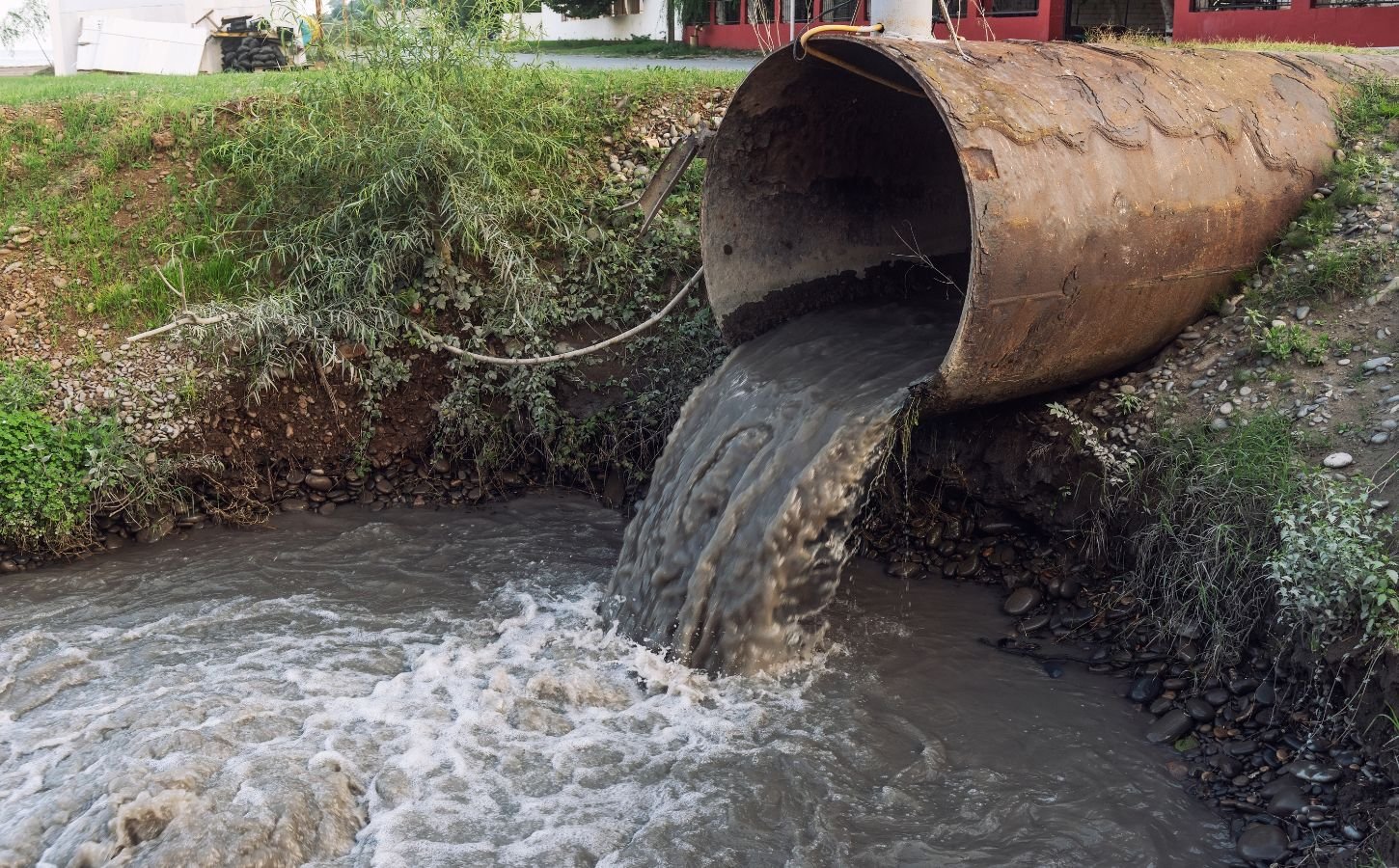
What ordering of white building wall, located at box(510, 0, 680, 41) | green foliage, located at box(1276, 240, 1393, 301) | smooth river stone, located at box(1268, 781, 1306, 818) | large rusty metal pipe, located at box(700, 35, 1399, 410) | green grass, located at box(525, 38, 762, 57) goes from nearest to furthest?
smooth river stone, located at box(1268, 781, 1306, 818) < large rusty metal pipe, located at box(700, 35, 1399, 410) < green foliage, located at box(1276, 240, 1393, 301) < green grass, located at box(525, 38, 762, 57) < white building wall, located at box(510, 0, 680, 41)

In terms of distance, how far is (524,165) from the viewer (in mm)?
6977

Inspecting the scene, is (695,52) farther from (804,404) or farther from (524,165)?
(804,404)

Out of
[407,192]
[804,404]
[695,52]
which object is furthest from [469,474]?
[695,52]

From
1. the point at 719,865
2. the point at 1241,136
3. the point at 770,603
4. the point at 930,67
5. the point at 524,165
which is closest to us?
the point at 719,865

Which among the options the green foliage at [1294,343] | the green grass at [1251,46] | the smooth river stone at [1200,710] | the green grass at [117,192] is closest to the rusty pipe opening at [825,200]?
the green grass at [1251,46]

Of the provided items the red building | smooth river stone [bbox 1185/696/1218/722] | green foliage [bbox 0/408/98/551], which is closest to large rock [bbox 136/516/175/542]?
green foliage [bbox 0/408/98/551]

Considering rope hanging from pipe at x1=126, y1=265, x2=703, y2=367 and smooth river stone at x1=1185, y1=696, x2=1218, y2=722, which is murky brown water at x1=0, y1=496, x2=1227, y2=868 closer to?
smooth river stone at x1=1185, y1=696, x2=1218, y2=722

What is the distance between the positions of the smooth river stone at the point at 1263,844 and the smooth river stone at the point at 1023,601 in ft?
5.27

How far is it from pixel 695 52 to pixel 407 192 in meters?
13.1

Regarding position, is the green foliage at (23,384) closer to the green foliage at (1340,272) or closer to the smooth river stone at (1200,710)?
the smooth river stone at (1200,710)

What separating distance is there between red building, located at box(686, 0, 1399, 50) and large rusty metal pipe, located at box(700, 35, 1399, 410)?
119 inches

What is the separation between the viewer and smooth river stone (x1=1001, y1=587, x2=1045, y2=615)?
525 centimetres

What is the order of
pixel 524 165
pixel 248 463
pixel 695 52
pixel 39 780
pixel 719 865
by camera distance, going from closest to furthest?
pixel 719 865
pixel 39 780
pixel 248 463
pixel 524 165
pixel 695 52

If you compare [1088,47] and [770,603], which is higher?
[1088,47]
